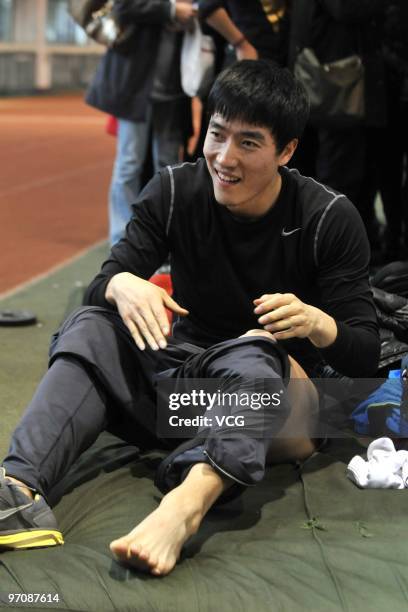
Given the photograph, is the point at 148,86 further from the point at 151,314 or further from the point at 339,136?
Result: the point at 151,314

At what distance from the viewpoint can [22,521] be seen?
233cm

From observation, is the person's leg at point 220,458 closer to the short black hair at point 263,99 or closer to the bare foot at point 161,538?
the bare foot at point 161,538

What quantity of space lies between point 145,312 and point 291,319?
336 mm

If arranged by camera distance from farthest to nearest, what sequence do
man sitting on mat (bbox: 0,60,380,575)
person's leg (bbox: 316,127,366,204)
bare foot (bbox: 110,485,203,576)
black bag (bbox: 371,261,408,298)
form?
person's leg (bbox: 316,127,366,204), black bag (bbox: 371,261,408,298), man sitting on mat (bbox: 0,60,380,575), bare foot (bbox: 110,485,203,576)

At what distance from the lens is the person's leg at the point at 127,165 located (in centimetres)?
498

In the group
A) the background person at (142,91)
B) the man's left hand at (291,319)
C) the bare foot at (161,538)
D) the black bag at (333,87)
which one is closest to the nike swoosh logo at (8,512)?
the bare foot at (161,538)

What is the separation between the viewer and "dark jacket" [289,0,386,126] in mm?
4305

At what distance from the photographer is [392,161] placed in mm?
5086

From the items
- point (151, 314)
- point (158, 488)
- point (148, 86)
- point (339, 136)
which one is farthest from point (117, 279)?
point (148, 86)

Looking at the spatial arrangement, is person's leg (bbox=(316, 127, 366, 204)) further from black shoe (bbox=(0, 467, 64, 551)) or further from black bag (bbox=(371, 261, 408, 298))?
black shoe (bbox=(0, 467, 64, 551))

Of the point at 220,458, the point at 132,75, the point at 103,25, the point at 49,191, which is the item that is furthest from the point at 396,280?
the point at 49,191

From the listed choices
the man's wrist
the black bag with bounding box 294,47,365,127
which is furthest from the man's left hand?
the black bag with bounding box 294,47,365,127

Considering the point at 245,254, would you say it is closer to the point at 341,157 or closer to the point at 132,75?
the point at 341,157

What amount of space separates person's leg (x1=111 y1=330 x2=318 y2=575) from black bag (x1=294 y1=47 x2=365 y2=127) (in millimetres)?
1900
